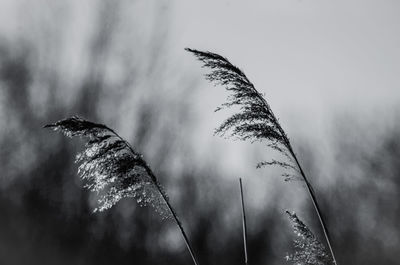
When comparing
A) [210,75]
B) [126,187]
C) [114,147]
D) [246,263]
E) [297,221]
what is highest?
[210,75]

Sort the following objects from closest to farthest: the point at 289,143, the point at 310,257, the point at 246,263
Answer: the point at 289,143 → the point at 246,263 → the point at 310,257

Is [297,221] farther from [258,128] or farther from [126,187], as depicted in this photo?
[126,187]

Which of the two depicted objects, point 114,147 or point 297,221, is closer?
point 114,147

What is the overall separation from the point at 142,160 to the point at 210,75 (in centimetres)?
160

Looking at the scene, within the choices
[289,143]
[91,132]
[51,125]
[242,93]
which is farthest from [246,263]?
[51,125]

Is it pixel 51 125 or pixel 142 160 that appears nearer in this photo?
pixel 51 125

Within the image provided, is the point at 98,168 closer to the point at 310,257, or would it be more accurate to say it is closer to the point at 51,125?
the point at 51,125

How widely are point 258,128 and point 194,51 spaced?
137cm

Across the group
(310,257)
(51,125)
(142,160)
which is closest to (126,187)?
(142,160)

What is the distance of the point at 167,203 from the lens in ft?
20.0

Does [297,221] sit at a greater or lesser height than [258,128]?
lesser

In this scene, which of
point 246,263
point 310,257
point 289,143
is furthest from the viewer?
point 310,257

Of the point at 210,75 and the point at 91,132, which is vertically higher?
the point at 210,75

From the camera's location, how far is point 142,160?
6199 millimetres
